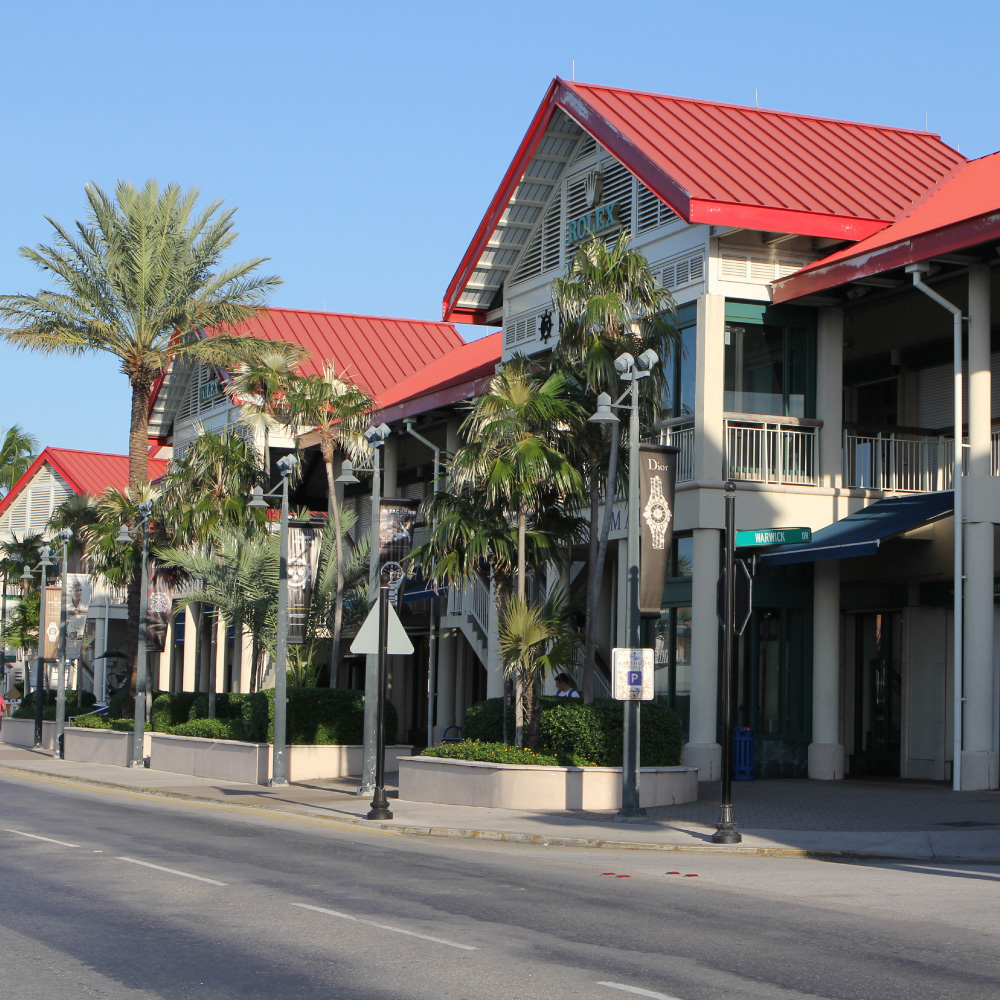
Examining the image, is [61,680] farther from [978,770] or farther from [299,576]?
[978,770]

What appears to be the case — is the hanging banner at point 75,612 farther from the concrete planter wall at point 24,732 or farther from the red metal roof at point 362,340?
the red metal roof at point 362,340

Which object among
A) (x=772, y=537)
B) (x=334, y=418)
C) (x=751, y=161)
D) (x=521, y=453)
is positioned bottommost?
(x=772, y=537)

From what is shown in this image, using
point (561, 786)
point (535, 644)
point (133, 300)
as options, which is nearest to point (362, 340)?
point (133, 300)

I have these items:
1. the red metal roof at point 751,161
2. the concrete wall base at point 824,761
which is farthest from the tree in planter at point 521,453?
the concrete wall base at point 824,761

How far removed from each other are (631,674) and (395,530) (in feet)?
40.7

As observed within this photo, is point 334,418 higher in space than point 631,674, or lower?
higher

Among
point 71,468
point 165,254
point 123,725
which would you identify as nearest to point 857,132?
point 165,254

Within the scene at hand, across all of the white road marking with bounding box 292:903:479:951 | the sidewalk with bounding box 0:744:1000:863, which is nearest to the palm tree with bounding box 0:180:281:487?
the sidewalk with bounding box 0:744:1000:863

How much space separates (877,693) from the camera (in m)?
26.0

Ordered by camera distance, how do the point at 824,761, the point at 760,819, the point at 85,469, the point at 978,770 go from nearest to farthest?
the point at 760,819, the point at 978,770, the point at 824,761, the point at 85,469

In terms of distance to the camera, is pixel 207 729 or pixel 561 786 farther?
pixel 207 729

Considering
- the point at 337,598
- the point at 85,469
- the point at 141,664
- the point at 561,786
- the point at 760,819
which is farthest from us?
the point at 85,469

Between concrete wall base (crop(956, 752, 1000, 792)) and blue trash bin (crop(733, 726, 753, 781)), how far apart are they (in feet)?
12.4

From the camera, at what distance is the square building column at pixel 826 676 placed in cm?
2439
